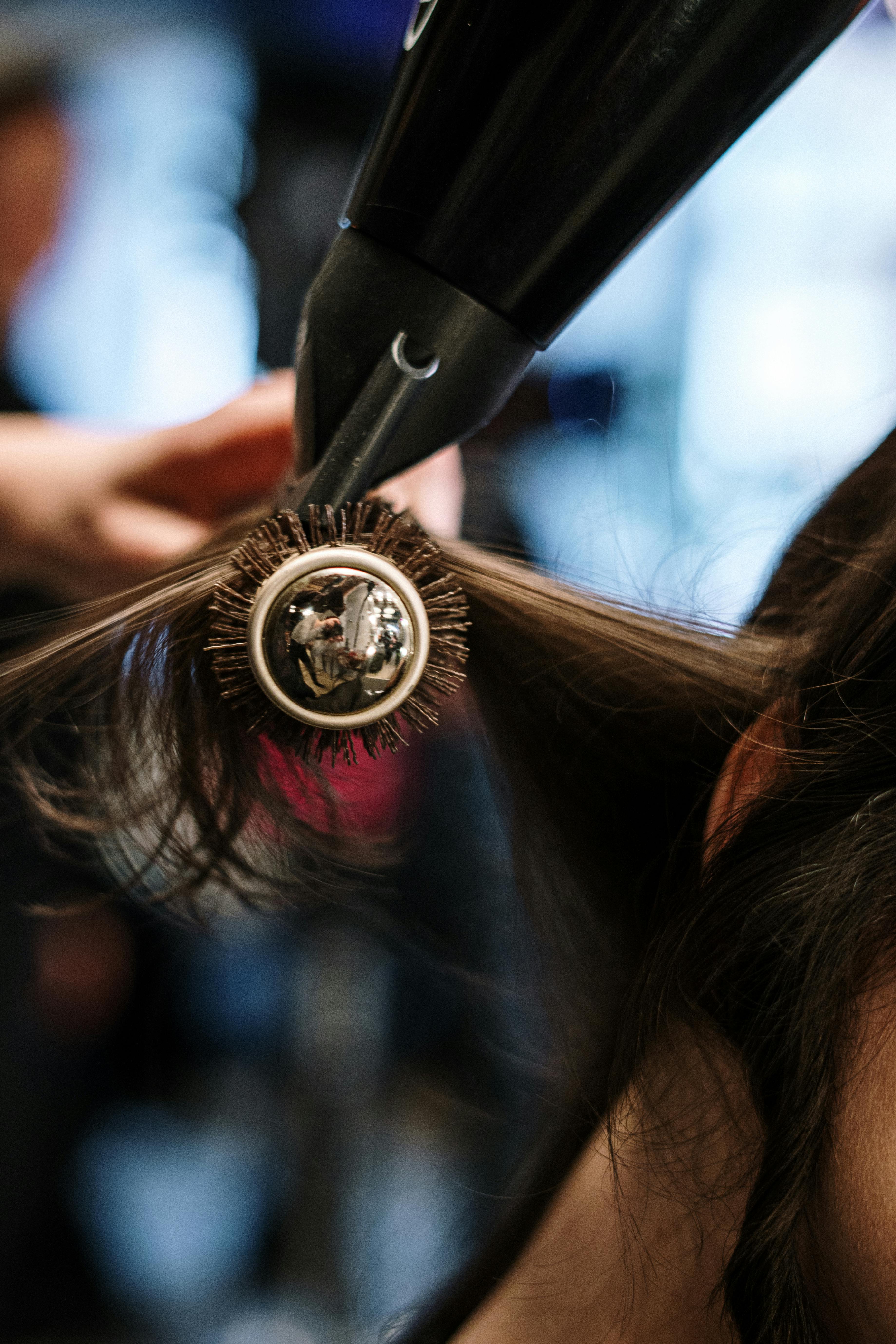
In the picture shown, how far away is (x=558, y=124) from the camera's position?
0.82 feet

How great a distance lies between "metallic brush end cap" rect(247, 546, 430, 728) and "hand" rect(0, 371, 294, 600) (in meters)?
0.19

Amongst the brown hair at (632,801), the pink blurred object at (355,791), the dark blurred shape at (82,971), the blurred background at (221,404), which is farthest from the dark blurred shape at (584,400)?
the dark blurred shape at (82,971)

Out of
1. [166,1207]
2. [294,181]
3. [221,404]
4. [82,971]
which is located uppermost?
[294,181]

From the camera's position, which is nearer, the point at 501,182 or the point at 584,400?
the point at 501,182

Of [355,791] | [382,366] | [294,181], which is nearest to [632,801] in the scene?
[355,791]

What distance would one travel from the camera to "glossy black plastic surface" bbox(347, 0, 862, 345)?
24 centimetres

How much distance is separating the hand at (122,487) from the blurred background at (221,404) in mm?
16

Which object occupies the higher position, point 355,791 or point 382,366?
point 382,366

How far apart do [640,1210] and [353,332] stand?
0.44m

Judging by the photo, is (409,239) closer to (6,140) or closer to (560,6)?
(560,6)

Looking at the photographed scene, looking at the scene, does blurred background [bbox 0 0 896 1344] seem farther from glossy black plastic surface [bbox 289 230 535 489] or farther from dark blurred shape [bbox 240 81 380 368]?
glossy black plastic surface [bbox 289 230 535 489]

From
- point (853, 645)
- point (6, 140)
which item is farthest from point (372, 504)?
point (6, 140)

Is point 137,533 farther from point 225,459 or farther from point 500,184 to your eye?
point 500,184

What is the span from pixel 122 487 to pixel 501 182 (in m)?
0.32
